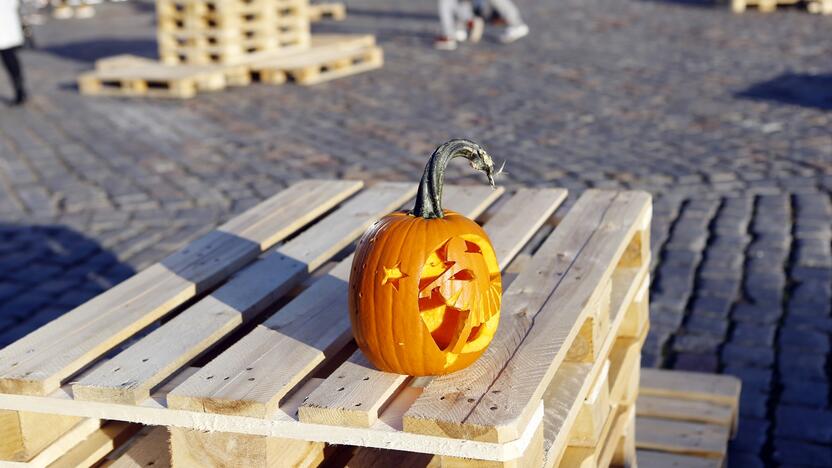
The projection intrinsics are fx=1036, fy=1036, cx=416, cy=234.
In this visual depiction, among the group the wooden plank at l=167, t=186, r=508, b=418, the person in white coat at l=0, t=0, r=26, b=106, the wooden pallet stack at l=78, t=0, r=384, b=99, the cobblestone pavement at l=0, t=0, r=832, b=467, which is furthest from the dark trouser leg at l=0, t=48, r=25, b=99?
the wooden plank at l=167, t=186, r=508, b=418

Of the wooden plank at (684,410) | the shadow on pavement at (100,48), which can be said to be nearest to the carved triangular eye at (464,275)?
the wooden plank at (684,410)

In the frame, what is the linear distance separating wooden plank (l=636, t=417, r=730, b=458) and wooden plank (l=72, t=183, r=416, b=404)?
113 cm

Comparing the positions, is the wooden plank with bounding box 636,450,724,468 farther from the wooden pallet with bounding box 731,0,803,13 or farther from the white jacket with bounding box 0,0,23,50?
the wooden pallet with bounding box 731,0,803,13

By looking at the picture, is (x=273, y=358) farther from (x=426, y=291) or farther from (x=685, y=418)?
(x=685, y=418)

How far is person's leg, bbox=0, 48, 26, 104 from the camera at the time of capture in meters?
9.35

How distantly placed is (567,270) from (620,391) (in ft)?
1.80

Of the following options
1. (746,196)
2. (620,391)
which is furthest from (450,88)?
(620,391)

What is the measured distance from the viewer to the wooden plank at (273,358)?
2049 millimetres

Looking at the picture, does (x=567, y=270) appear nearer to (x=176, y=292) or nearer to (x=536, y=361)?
(x=536, y=361)

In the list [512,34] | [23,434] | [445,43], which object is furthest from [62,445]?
[512,34]

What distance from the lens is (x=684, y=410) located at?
11.6 feet

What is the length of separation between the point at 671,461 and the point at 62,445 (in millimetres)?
1894

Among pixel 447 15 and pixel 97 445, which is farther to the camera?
pixel 447 15

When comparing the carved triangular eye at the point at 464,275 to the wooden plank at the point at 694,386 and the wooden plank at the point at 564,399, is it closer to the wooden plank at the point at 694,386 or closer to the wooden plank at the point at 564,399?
the wooden plank at the point at 564,399
